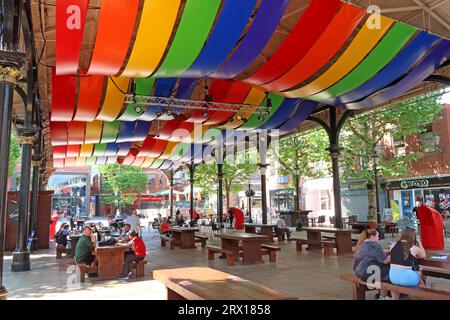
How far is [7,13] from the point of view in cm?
580

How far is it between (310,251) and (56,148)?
10.5 meters

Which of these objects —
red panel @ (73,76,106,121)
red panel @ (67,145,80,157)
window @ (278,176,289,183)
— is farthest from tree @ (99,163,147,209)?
red panel @ (73,76,106,121)

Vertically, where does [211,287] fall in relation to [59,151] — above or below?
below

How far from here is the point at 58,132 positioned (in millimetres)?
12250

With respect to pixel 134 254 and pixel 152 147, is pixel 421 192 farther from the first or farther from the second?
pixel 134 254

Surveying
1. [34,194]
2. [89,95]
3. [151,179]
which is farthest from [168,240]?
[151,179]

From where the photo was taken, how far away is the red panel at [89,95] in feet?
29.9

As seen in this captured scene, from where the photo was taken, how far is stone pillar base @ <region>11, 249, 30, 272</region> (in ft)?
29.5

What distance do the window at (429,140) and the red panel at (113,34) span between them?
20.5 meters

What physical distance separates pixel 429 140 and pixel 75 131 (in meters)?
19.9

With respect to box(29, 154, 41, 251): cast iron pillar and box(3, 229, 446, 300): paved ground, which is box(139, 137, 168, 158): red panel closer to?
box(29, 154, 41, 251): cast iron pillar

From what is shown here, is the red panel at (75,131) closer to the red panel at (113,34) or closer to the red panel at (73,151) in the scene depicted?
the red panel at (73,151)

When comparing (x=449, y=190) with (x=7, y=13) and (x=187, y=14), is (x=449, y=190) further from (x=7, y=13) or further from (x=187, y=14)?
(x=7, y=13)

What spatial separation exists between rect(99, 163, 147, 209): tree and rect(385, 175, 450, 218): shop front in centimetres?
3236
